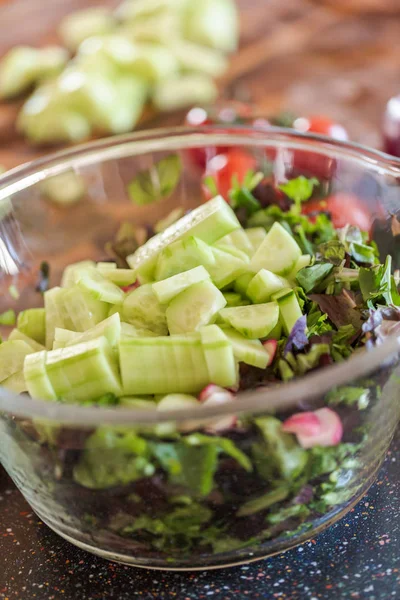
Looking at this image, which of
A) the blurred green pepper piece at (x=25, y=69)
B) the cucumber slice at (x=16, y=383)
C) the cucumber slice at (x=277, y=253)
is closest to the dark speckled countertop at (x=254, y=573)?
the cucumber slice at (x=16, y=383)

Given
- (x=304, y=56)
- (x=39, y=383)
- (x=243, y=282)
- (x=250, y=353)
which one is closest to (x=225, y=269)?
(x=243, y=282)

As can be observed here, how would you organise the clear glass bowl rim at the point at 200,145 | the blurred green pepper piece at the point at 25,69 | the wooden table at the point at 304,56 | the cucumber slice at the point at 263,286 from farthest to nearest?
1. the blurred green pepper piece at the point at 25,69
2. the wooden table at the point at 304,56
3. the cucumber slice at the point at 263,286
4. the clear glass bowl rim at the point at 200,145

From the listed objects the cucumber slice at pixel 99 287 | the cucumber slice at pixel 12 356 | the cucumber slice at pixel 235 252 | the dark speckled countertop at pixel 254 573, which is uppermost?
the cucumber slice at pixel 99 287

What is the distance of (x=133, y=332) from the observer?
0.76 m

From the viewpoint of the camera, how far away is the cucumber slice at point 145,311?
0.79 meters

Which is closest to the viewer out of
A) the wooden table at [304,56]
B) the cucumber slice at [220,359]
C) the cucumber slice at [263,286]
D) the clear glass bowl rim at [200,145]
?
the clear glass bowl rim at [200,145]

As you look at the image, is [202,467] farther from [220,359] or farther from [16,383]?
[16,383]

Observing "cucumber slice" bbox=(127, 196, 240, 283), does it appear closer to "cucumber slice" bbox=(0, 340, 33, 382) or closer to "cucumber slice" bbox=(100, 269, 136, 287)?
"cucumber slice" bbox=(100, 269, 136, 287)

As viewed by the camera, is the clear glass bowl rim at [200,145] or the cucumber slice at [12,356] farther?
the cucumber slice at [12,356]

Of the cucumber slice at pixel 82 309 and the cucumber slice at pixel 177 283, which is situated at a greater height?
the cucumber slice at pixel 177 283

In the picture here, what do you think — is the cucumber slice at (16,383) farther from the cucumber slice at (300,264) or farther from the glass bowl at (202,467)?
the cucumber slice at (300,264)

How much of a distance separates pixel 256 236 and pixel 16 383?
356mm

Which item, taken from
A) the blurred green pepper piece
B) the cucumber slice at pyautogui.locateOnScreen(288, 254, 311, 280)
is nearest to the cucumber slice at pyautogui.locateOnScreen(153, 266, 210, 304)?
the cucumber slice at pyautogui.locateOnScreen(288, 254, 311, 280)

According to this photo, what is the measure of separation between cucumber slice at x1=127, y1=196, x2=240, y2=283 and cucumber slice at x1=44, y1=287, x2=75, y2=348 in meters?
0.09
